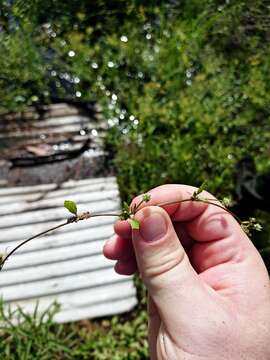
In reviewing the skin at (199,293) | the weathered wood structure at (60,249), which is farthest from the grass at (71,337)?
the skin at (199,293)

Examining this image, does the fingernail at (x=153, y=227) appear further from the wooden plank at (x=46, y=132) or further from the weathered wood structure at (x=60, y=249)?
the wooden plank at (x=46, y=132)

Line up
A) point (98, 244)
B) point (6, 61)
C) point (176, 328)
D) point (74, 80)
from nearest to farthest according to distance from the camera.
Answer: point (176, 328)
point (98, 244)
point (6, 61)
point (74, 80)

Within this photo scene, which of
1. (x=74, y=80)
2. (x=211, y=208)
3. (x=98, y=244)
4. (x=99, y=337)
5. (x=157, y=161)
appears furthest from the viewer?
(x=74, y=80)

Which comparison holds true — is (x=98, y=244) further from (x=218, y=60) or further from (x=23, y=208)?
(x=218, y=60)

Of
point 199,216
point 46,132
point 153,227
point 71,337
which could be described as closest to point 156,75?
point 46,132

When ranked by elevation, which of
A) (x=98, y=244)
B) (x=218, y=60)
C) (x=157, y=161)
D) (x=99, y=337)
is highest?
(x=218, y=60)

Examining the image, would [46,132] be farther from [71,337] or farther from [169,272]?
[169,272]

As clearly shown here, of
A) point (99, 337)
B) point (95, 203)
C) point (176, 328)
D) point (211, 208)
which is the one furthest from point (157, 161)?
point (176, 328)
